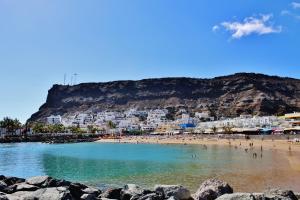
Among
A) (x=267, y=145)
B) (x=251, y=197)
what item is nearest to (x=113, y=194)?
(x=251, y=197)

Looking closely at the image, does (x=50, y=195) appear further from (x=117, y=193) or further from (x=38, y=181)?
(x=38, y=181)

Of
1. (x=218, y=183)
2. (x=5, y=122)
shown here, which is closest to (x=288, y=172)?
(x=218, y=183)

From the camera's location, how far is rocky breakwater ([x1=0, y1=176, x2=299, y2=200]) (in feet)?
45.0

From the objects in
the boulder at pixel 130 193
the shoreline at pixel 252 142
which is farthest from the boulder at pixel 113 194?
the shoreline at pixel 252 142

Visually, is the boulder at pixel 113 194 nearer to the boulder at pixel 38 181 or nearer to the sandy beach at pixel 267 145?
the boulder at pixel 38 181

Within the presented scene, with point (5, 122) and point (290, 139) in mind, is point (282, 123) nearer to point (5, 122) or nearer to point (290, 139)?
point (290, 139)

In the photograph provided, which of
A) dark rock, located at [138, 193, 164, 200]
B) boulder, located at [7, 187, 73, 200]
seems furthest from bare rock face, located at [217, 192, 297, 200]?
boulder, located at [7, 187, 73, 200]

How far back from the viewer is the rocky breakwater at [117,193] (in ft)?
45.0

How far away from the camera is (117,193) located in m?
17.4

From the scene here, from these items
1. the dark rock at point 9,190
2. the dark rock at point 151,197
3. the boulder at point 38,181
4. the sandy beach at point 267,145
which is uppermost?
the boulder at point 38,181

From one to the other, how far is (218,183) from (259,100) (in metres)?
186

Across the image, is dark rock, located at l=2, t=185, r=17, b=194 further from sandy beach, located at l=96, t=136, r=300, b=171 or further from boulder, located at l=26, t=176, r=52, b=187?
sandy beach, located at l=96, t=136, r=300, b=171

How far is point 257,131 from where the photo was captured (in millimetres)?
117000

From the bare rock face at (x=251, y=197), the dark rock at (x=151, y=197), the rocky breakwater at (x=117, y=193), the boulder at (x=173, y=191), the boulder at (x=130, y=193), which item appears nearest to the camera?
the bare rock face at (x=251, y=197)
